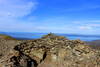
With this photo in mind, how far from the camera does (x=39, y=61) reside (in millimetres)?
14688

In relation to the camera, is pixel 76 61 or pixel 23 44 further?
pixel 23 44

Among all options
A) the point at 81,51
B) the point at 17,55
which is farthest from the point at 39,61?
the point at 81,51

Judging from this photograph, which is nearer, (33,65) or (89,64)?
(89,64)

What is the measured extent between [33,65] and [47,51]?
4.79ft

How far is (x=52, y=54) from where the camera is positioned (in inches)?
564

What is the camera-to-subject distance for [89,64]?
14102 millimetres

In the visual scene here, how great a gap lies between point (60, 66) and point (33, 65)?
201cm

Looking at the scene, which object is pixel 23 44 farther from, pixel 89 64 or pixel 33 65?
pixel 89 64

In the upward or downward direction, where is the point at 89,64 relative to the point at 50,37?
downward

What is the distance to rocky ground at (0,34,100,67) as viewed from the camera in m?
14.1

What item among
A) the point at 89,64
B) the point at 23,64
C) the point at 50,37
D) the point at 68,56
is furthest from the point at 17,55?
the point at 89,64

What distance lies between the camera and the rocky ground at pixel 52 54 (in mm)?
14133

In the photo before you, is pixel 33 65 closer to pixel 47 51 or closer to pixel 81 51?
pixel 47 51

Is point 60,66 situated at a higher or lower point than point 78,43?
lower
